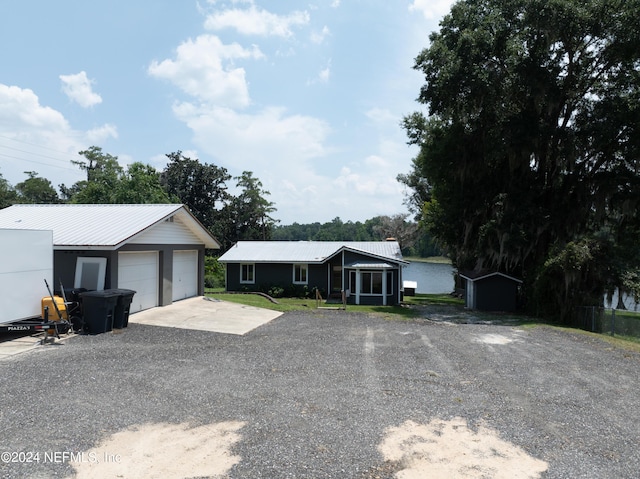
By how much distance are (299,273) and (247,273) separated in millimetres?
3474

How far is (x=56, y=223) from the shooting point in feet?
50.9

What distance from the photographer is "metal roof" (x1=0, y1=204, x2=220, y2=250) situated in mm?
13398

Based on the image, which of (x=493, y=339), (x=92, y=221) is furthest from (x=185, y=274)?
(x=493, y=339)

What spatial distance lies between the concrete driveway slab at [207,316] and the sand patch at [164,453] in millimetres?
7254

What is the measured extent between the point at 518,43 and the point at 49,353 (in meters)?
19.9

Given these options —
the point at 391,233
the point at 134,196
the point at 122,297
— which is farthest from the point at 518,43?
the point at 391,233

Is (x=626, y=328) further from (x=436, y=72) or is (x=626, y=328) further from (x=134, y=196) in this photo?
(x=134, y=196)

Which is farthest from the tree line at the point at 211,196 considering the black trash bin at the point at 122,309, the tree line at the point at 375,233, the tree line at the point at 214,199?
the black trash bin at the point at 122,309

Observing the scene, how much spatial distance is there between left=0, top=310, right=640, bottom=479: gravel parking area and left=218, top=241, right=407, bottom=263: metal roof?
1685 cm

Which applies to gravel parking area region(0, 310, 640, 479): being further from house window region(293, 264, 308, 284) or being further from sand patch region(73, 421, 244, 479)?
house window region(293, 264, 308, 284)

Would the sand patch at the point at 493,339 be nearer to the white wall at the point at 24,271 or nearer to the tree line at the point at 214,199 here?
the white wall at the point at 24,271

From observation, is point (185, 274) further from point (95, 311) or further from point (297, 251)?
point (297, 251)

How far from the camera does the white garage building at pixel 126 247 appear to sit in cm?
1352

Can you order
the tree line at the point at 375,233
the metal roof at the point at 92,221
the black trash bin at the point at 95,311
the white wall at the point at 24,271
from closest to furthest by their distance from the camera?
1. the white wall at the point at 24,271
2. the black trash bin at the point at 95,311
3. the metal roof at the point at 92,221
4. the tree line at the point at 375,233
